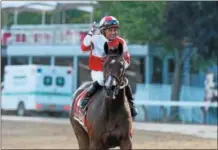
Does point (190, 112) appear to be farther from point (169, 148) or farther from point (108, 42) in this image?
point (108, 42)

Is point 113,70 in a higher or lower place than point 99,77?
higher

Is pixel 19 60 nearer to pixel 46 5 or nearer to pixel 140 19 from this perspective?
pixel 46 5

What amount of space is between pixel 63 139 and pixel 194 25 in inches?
558

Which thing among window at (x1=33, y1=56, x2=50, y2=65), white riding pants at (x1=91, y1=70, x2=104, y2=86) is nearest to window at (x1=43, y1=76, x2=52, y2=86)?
window at (x1=33, y1=56, x2=50, y2=65)

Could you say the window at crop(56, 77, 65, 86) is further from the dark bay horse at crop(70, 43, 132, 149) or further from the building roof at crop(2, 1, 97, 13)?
the dark bay horse at crop(70, 43, 132, 149)

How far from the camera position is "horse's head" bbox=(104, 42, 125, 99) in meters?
11.2

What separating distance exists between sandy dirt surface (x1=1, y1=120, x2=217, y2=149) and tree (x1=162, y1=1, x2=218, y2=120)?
9.01 m

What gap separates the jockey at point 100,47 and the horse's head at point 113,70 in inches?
12.2

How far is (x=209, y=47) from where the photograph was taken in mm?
38562

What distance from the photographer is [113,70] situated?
11.4 m

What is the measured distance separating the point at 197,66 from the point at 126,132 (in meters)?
32.1

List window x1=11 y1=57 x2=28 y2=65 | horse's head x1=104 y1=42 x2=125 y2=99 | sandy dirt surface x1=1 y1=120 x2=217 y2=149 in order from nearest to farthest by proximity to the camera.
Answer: horse's head x1=104 y1=42 x2=125 y2=99 < sandy dirt surface x1=1 y1=120 x2=217 y2=149 < window x1=11 y1=57 x2=28 y2=65

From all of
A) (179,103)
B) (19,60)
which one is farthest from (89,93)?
(19,60)

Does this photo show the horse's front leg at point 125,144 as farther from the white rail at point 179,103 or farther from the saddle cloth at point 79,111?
the white rail at point 179,103
